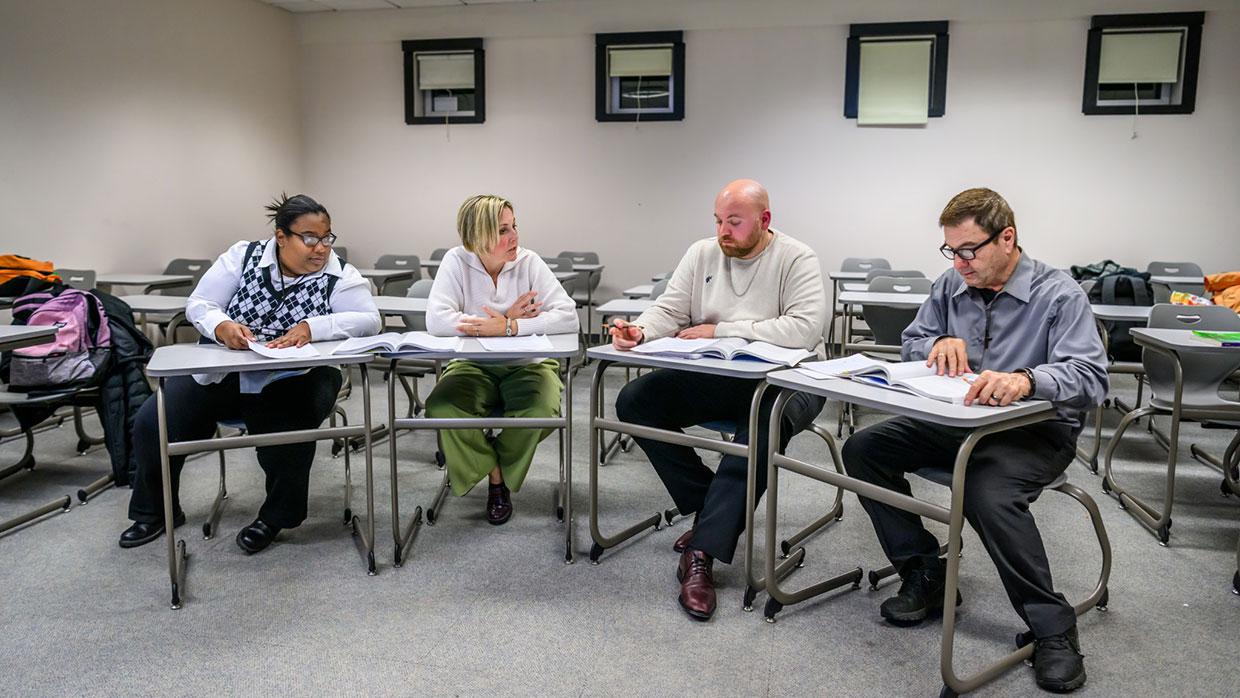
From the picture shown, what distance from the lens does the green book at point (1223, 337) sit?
2548 millimetres

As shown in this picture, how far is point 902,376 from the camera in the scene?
1.96 metres

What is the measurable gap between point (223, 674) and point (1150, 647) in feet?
7.31

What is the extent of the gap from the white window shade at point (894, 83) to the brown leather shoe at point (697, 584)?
16.6 ft

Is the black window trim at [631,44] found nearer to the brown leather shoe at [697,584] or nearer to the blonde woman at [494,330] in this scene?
the blonde woman at [494,330]

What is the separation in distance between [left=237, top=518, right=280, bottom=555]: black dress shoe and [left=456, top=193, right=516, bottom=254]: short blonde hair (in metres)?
1.14

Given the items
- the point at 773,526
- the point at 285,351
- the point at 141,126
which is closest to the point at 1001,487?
the point at 773,526

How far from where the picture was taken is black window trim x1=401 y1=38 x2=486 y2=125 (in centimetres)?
693

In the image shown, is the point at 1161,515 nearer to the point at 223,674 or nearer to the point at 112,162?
the point at 223,674

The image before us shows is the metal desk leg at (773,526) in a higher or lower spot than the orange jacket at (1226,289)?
lower

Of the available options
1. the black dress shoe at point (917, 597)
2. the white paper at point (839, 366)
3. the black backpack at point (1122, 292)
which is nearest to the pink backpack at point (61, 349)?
the white paper at point (839, 366)

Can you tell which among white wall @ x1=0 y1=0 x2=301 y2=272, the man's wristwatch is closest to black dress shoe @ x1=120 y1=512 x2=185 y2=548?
the man's wristwatch

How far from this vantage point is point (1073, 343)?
1.91 m

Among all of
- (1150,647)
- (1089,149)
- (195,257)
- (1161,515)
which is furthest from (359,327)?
(1089,149)

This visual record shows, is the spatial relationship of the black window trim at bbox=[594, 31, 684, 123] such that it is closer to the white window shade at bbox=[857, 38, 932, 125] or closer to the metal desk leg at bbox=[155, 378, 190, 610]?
the white window shade at bbox=[857, 38, 932, 125]
